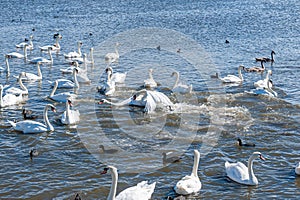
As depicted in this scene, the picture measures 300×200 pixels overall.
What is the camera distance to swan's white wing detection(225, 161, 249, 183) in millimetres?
11836

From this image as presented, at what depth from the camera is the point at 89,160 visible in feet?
43.9

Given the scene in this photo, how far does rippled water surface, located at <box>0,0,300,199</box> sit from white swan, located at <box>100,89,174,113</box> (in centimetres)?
33

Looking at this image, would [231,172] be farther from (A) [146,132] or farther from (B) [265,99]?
(B) [265,99]

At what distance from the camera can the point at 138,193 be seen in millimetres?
10828

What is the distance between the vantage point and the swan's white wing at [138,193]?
10.8 meters

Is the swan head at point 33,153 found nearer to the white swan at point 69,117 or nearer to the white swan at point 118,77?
the white swan at point 69,117

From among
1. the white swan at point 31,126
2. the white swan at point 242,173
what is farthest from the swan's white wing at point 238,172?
the white swan at point 31,126

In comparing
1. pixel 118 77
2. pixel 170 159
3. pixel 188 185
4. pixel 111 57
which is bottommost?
pixel 188 185

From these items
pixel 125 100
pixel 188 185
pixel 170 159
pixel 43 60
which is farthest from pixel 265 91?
pixel 43 60

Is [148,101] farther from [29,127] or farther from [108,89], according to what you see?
[29,127]

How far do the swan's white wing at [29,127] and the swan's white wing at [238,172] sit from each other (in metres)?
6.30

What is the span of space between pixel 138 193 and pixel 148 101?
278 inches

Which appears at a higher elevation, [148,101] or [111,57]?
→ [111,57]

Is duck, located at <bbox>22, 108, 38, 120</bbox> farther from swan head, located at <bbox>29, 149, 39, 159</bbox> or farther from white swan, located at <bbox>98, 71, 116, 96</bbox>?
white swan, located at <bbox>98, 71, 116, 96</bbox>
